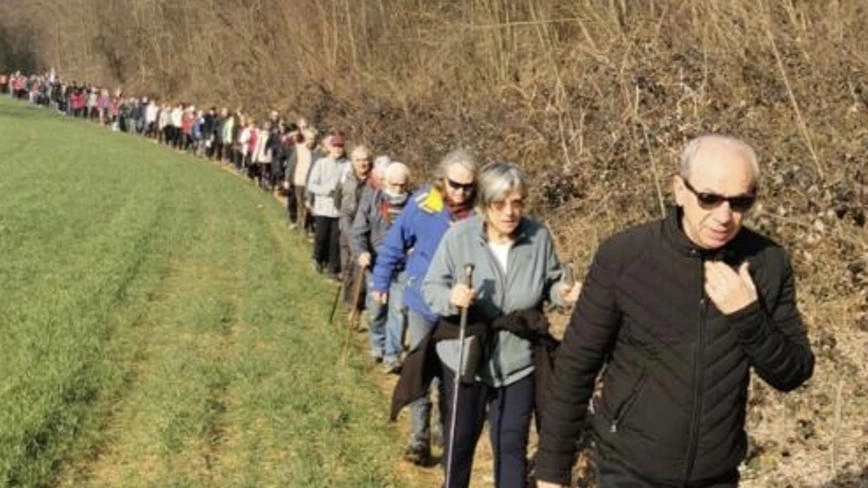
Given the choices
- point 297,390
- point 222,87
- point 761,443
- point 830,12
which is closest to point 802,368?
point 761,443

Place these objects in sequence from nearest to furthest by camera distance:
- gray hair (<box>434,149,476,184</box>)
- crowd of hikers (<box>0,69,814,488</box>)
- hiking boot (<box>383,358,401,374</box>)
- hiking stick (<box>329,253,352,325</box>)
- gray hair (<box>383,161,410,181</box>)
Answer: crowd of hikers (<box>0,69,814,488</box>)
gray hair (<box>434,149,476,184</box>)
gray hair (<box>383,161,410,181</box>)
hiking boot (<box>383,358,401,374</box>)
hiking stick (<box>329,253,352,325</box>)

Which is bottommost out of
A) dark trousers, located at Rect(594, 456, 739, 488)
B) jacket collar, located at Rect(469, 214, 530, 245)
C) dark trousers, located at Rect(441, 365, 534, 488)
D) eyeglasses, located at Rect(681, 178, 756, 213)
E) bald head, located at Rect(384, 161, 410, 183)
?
dark trousers, located at Rect(441, 365, 534, 488)

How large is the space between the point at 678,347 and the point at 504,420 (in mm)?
2035

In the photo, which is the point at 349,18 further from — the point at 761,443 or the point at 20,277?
the point at 761,443

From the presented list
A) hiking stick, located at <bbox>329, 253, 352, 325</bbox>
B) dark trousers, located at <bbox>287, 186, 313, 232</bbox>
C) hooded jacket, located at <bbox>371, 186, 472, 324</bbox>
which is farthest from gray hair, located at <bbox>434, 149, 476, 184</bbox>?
dark trousers, located at <bbox>287, 186, 313, 232</bbox>

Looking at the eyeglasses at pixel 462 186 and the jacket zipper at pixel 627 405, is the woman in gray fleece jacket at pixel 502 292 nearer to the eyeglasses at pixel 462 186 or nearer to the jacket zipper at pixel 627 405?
the eyeglasses at pixel 462 186

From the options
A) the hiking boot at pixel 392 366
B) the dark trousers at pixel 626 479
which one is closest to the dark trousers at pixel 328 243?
the hiking boot at pixel 392 366

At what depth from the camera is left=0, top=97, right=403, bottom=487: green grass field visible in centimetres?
676

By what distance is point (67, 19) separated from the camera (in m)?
71.8

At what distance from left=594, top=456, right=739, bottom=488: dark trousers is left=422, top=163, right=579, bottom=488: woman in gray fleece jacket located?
5.24ft

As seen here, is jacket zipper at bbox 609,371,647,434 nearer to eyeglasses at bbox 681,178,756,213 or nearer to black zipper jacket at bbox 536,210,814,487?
black zipper jacket at bbox 536,210,814,487

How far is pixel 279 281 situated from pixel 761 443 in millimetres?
7990

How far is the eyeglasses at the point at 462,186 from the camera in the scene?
6098mm

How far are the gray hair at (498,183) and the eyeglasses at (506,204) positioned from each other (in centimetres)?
2
